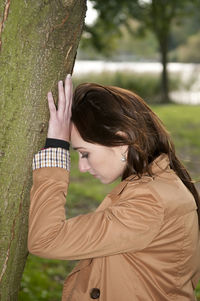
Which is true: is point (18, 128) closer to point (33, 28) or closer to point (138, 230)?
point (33, 28)

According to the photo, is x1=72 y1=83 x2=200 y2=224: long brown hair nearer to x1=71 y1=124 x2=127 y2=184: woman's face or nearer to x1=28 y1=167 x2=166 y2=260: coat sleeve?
x1=71 y1=124 x2=127 y2=184: woman's face

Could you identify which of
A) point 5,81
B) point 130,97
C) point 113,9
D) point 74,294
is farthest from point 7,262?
point 113,9

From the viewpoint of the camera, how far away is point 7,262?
6.06ft

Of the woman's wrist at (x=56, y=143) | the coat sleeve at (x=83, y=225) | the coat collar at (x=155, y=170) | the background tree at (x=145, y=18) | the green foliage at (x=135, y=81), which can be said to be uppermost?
the background tree at (x=145, y=18)

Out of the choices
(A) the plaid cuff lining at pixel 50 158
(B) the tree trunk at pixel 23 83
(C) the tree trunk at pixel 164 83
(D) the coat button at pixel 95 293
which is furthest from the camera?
(C) the tree trunk at pixel 164 83

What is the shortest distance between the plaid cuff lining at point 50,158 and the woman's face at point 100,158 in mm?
150

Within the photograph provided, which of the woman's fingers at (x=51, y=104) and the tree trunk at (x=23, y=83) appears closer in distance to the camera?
the tree trunk at (x=23, y=83)

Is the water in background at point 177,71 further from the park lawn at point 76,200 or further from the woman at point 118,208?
the woman at point 118,208

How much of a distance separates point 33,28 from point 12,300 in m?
1.20

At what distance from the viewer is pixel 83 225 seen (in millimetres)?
1683

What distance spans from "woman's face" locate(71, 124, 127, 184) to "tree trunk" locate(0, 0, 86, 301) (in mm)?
181

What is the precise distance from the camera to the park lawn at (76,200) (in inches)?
161

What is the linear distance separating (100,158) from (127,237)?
396mm

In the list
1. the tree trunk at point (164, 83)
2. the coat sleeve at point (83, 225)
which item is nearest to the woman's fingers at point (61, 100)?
the coat sleeve at point (83, 225)
